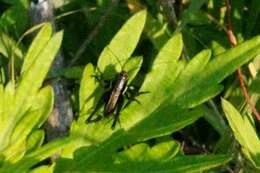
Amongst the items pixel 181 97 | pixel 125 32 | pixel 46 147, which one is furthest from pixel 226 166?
pixel 46 147

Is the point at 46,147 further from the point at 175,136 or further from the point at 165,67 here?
the point at 175,136

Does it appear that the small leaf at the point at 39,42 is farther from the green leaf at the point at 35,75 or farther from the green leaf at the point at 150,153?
the green leaf at the point at 150,153

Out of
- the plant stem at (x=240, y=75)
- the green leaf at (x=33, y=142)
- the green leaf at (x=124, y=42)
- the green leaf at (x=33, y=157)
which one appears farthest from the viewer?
the plant stem at (x=240, y=75)

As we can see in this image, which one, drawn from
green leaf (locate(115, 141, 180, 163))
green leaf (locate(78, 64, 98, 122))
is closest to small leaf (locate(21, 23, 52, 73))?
green leaf (locate(78, 64, 98, 122))

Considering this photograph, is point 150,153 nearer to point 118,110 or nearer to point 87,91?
point 118,110

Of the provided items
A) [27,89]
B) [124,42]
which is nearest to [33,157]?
[27,89]

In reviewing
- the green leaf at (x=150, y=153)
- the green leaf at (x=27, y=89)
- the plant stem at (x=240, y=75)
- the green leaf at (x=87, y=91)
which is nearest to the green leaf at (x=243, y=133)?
the green leaf at (x=150, y=153)
